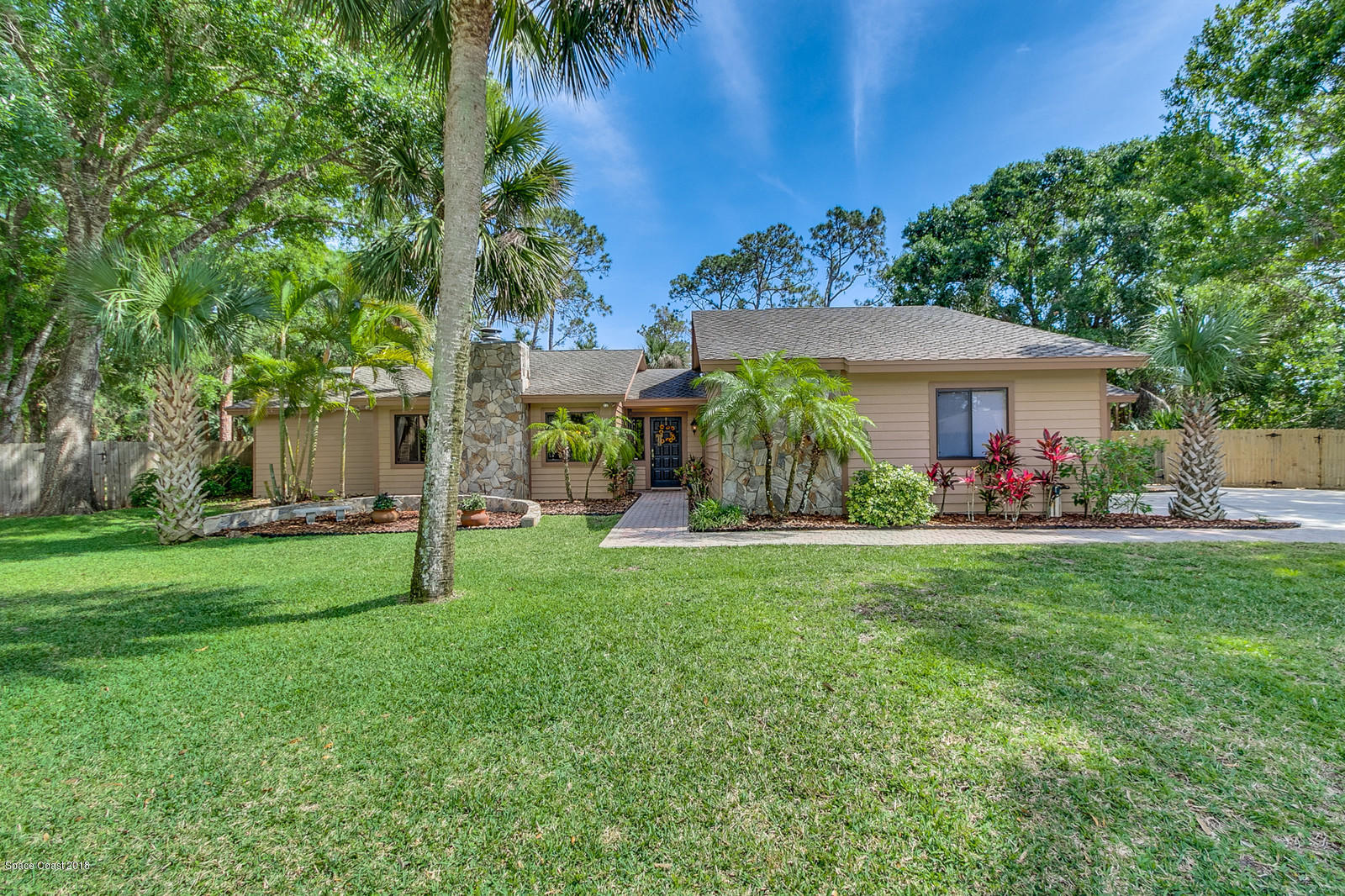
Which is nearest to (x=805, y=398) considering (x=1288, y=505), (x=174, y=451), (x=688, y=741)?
(x=688, y=741)

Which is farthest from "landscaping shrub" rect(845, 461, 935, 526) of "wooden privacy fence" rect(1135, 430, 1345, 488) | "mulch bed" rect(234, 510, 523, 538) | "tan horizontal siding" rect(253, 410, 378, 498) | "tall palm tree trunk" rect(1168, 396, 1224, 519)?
"tan horizontal siding" rect(253, 410, 378, 498)

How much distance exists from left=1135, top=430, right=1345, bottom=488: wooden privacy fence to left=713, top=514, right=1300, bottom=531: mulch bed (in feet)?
25.4

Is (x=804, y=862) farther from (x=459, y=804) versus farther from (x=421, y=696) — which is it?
(x=421, y=696)

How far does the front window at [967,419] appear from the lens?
9359mm

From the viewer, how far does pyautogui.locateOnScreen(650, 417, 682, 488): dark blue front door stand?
48.1 feet

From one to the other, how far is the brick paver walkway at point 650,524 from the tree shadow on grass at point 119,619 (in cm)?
336

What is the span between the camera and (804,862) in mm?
1835

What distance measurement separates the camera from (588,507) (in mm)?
11586

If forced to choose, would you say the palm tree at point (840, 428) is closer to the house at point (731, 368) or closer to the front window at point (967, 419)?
the house at point (731, 368)

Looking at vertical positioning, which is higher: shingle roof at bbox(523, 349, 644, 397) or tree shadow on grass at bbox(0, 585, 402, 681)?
shingle roof at bbox(523, 349, 644, 397)

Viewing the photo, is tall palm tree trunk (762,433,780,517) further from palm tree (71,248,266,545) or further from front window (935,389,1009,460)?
palm tree (71,248,266,545)

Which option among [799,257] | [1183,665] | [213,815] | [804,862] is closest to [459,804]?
[213,815]

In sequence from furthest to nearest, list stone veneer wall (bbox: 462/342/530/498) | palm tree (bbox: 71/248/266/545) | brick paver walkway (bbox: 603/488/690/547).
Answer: stone veneer wall (bbox: 462/342/530/498), brick paver walkway (bbox: 603/488/690/547), palm tree (bbox: 71/248/266/545)

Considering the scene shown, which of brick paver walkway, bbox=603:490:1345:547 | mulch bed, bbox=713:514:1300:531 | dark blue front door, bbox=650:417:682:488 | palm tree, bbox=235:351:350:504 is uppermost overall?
palm tree, bbox=235:351:350:504
